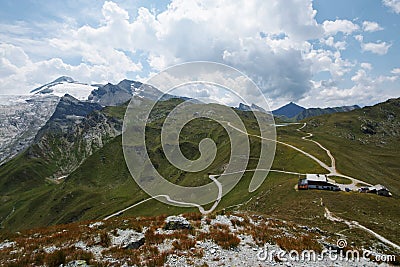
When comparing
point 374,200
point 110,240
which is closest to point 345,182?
point 374,200

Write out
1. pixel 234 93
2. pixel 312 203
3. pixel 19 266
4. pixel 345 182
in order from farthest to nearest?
pixel 345 182 → pixel 312 203 → pixel 234 93 → pixel 19 266

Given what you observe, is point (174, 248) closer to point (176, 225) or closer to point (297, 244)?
point (176, 225)

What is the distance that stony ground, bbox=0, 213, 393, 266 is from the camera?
49.9 ft

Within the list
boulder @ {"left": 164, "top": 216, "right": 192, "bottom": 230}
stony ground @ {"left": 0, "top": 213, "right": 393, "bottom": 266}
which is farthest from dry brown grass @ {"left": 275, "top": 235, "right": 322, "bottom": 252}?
boulder @ {"left": 164, "top": 216, "right": 192, "bottom": 230}

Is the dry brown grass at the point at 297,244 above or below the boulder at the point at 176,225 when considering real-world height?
below

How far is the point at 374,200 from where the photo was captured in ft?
160

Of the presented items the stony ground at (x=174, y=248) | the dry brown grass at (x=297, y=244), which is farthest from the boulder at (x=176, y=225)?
the dry brown grass at (x=297, y=244)

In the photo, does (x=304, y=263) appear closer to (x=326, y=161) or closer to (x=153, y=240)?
(x=153, y=240)

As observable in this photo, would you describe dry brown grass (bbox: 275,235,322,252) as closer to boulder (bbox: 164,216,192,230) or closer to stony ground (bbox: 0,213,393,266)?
stony ground (bbox: 0,213,393,266)

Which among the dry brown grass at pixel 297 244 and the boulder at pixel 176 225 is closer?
the dry brown grass at pixel 297 244

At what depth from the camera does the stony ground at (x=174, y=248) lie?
1521cm

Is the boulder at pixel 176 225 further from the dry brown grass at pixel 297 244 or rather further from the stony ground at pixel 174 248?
the dry brown grass at pixel 297 244

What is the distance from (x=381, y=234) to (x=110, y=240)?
32766 millimetres

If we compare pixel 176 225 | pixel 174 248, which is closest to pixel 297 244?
pixel 174 248
